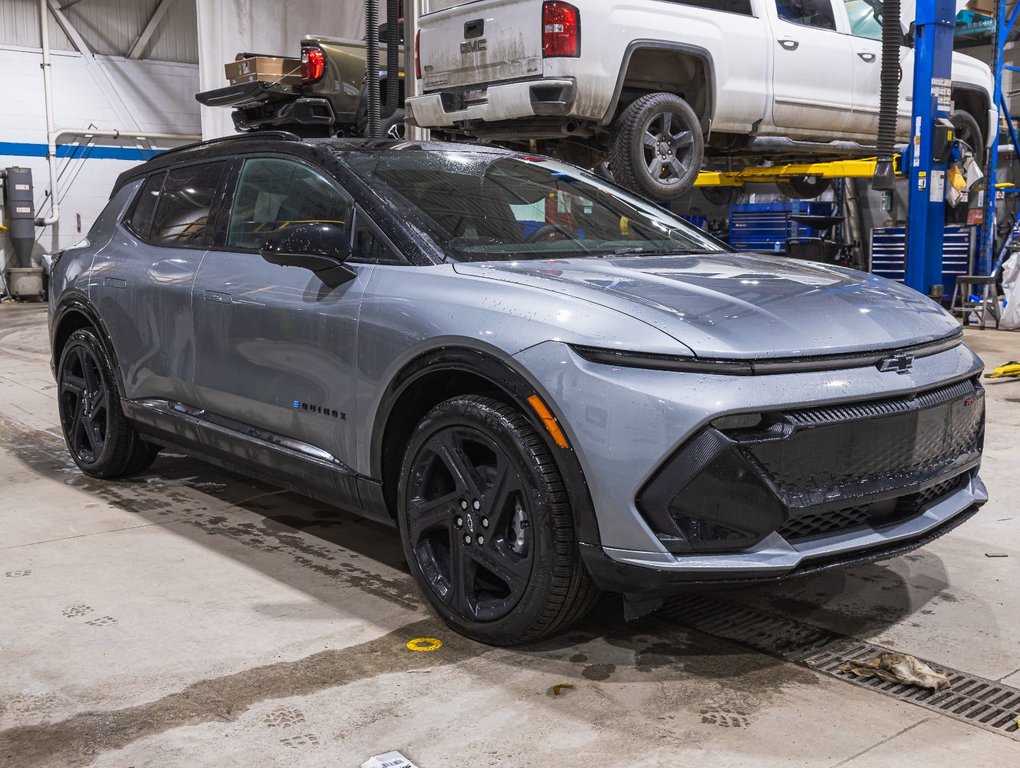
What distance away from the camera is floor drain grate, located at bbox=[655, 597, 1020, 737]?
2.71 metres

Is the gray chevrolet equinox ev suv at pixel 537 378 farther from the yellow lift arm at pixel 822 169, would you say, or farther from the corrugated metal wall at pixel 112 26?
the corrugated metal wall at pixel 112 26

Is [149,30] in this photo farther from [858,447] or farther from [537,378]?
[858,447]

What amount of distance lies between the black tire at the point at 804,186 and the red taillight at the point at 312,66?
5030 millimetres

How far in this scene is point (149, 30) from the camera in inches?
842

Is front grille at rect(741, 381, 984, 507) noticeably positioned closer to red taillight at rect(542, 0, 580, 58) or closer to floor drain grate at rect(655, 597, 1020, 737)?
floor drain grate at rect(655, 597, 1020, 737)

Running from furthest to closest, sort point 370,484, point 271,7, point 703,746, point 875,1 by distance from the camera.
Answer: point 271,7
point 875,1
point 370,484
point 703,746

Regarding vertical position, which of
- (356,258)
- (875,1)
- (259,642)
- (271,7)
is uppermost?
(271,7)

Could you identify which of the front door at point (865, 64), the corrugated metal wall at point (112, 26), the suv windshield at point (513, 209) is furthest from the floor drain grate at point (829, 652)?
the corrugated metal wall at point (112, 26)

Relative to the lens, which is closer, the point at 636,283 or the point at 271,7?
the point at 636,283

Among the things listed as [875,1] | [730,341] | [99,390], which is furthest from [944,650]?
[875,1]

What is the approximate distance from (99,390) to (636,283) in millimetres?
3036

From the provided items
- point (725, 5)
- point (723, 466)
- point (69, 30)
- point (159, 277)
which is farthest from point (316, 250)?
point (69, 30)

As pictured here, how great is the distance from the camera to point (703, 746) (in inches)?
98.7

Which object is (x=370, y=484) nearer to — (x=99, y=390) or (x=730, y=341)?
(x=730, y=341)
